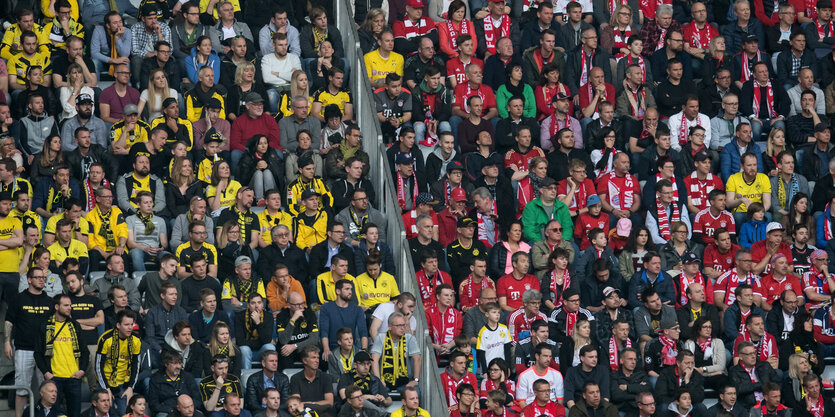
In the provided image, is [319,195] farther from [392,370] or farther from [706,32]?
[706,32]

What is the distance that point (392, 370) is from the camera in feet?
61.4

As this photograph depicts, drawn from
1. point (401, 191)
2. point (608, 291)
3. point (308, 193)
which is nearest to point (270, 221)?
point (308, 193)

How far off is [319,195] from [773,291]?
6008 millimetres

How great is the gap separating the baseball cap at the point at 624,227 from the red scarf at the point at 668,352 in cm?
187

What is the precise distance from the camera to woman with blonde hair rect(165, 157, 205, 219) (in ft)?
65.6

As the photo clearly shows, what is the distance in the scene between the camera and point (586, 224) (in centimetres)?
2128

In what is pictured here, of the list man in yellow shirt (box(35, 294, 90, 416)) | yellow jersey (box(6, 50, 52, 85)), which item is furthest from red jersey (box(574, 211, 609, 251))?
yellow jersey (box(6, 50, 52, 85))

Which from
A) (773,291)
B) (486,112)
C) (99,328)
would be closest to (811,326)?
(773,291)

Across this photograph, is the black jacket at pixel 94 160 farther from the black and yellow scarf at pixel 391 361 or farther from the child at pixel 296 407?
the child at pixel 296 407

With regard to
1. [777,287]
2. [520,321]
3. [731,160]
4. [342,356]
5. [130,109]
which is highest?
[130,109]

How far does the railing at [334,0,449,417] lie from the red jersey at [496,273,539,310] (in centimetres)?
126

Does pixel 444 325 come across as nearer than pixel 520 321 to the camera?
Yes

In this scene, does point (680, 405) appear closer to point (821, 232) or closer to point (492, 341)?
point (492, 341)

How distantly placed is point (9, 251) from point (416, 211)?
5068 millimetres
